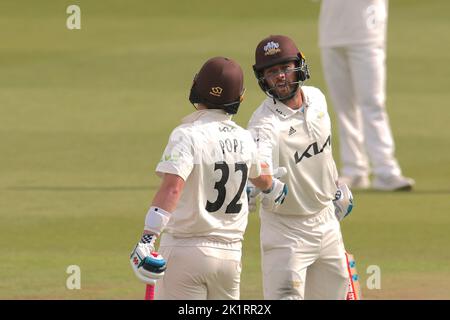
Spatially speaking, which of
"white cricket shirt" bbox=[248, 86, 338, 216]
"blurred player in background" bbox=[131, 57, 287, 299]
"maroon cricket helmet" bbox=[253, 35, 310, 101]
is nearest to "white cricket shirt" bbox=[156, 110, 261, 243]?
"blurred player in background" bbox=[131, 57, 287, 299]

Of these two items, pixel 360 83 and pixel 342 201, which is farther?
pixel 360 83

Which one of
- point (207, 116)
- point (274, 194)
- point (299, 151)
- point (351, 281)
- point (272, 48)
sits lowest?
point (351, 281)

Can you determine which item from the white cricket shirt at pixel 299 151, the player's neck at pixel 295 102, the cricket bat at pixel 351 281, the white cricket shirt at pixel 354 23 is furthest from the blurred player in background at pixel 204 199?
the white cricket shirt at pixel 354 23

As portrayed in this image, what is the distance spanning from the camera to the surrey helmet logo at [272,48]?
9.20m

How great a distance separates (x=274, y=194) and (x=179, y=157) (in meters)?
0.83

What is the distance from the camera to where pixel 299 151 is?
9.20m

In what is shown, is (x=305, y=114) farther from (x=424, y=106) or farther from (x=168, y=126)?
(x=424, y=106)

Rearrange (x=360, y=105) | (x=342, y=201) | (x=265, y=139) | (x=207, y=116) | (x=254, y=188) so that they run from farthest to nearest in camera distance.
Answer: (x=360, y=105) → (x=342, y=201) → (x=265, y=139) → (x=254, y=188) → (x=207, y=116)

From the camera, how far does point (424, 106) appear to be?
2164cm

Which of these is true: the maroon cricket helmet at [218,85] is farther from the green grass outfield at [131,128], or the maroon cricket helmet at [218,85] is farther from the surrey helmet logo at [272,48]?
the green grass outfield at [131,128]

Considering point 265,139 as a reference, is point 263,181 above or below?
below

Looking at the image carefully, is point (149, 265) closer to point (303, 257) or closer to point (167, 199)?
point (167, 199)

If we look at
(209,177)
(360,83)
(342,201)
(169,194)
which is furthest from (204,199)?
(360,83)

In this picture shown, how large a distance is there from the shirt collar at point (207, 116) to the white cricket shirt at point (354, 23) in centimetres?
728
